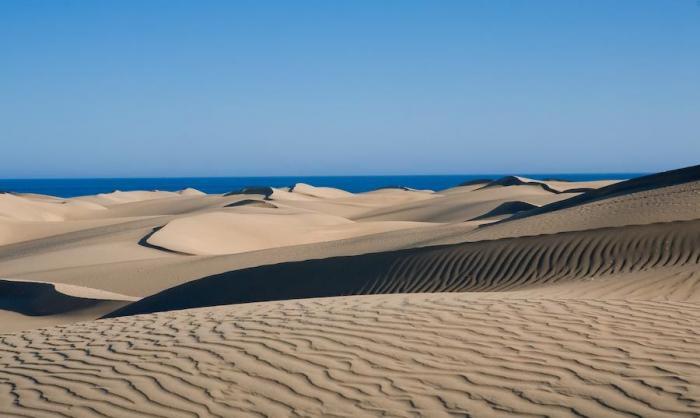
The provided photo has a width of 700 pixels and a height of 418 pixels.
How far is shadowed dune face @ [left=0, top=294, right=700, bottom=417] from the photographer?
4.96m

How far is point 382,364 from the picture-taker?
5.80m

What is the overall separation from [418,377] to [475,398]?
56 centimetres

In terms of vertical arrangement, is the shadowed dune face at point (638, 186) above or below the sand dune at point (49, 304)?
above

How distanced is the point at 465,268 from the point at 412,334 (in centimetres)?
722


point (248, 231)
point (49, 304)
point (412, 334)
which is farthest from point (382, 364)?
point (248, 231)

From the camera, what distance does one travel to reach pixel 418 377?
545 cm

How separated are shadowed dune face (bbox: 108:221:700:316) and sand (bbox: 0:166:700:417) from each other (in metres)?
0.04

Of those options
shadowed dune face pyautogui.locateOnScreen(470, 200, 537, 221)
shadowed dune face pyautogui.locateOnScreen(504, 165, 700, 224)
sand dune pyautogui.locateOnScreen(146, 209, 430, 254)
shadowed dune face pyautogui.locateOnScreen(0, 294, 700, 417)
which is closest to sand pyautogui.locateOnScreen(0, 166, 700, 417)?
shadowed dune face pyautogui.locateOnScreen(0, 294, 700, 417)

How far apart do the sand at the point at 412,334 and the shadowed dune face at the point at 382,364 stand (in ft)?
→ 0.06

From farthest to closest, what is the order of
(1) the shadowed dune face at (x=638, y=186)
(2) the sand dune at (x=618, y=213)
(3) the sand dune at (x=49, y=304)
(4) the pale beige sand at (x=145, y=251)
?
(1) the shadowed dune face at (x=638, y=186), (4) the pale beige sand at (x=145, y=251), (2) the sand dune at (x=618, y=213), (3) the sand dune at (x=49, y=304)

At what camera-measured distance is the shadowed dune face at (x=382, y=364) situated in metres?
4.96

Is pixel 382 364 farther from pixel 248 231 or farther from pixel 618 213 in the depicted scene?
pixel 248 231

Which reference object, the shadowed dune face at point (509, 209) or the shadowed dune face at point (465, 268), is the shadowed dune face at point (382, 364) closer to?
the shadowed dune face at point (465, 268)

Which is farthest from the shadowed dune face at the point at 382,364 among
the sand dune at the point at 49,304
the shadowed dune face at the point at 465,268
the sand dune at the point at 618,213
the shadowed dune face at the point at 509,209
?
the shadowed dune face at the point at 509,209
